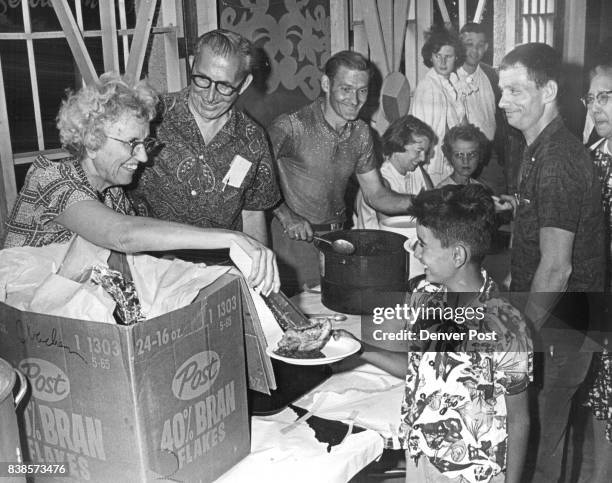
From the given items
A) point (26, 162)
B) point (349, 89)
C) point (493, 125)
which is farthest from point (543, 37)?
point (26, 162)

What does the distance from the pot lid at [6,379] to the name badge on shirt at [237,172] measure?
41.1 inches

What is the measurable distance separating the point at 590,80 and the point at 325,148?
96 centimetres

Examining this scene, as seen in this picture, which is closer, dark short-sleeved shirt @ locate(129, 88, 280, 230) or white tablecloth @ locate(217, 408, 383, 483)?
white tablecloth @ locate(217, 408, 383, 483)

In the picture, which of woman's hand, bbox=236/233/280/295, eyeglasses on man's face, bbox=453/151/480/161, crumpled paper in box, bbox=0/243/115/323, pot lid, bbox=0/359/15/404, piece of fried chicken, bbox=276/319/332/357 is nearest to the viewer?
pot lid, bbox=0/359/15/404

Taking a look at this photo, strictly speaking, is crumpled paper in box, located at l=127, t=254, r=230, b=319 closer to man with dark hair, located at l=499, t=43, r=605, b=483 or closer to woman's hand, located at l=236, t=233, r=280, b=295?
woman's hand, located at l=236, t=233, r=280, b=295

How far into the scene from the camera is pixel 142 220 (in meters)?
1.09

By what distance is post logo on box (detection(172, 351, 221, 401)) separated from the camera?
825mm

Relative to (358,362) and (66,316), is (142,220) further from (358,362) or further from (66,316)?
(358,362)

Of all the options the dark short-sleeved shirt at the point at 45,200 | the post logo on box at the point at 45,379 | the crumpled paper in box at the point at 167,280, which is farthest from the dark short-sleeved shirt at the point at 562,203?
the post logo on box at the point at 45,379

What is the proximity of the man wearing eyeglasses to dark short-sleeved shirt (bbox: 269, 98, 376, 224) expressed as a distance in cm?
47

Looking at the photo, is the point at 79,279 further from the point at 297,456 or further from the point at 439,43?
the point at 439,43

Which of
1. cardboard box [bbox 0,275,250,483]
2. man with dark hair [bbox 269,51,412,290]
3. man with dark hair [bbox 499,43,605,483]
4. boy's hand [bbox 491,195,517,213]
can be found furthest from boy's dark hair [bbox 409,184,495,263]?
man with dark hair [bbox 269,51,412,290]

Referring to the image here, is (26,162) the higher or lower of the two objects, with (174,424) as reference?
higher

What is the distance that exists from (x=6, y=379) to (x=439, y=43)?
1.70 m
